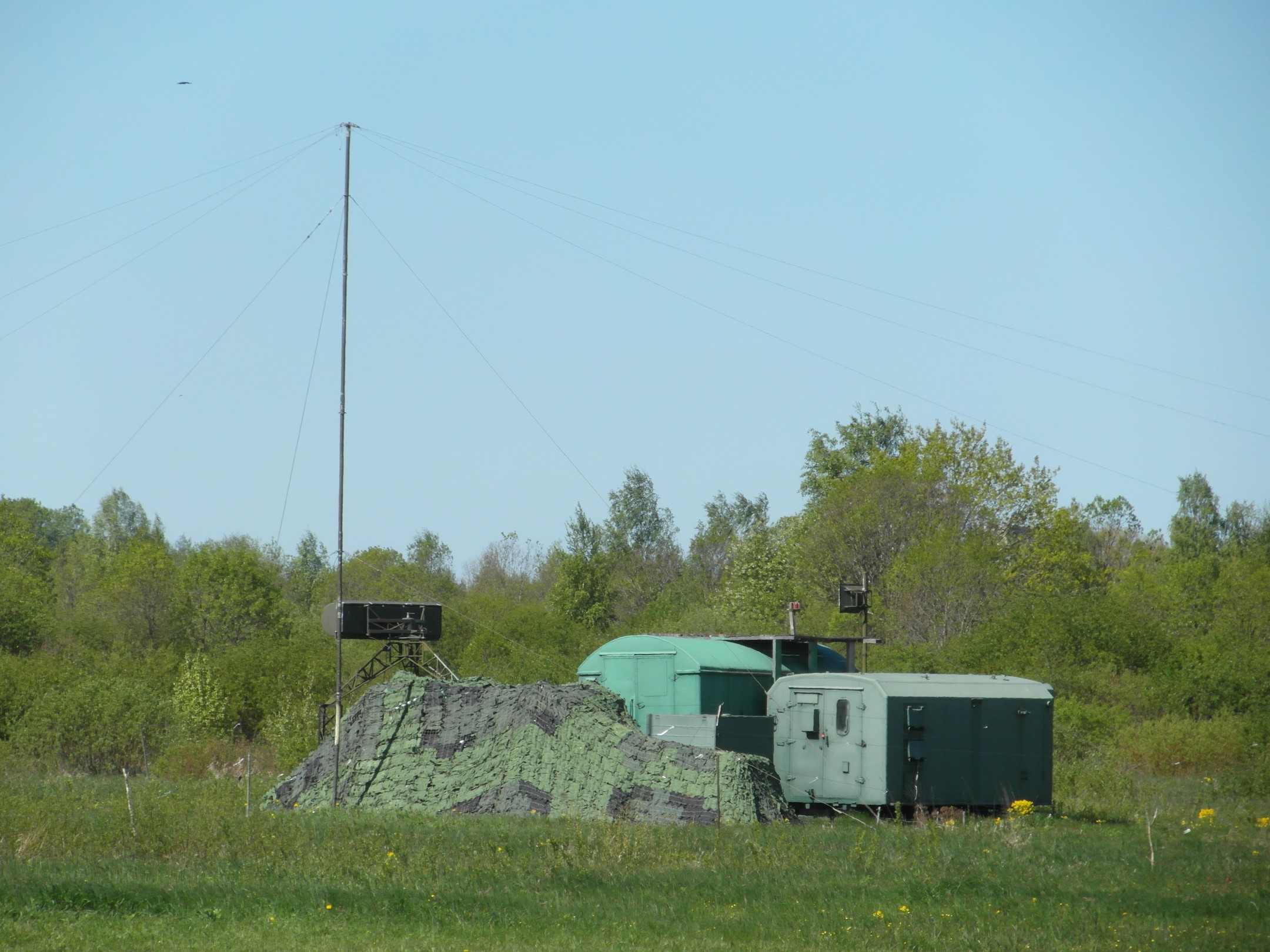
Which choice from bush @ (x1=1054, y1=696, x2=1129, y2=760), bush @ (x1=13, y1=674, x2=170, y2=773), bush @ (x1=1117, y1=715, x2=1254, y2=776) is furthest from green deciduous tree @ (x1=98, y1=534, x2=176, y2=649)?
bush @ (x1=1117, y1=715, x2=1254, y2=776)

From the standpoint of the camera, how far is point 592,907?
1321cm

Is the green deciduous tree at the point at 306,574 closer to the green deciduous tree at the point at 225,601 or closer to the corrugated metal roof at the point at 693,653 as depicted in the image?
the green deciduous tree at the point at 225,601

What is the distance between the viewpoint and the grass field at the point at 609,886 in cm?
1193

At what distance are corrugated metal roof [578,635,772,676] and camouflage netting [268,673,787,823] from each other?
1929 mm

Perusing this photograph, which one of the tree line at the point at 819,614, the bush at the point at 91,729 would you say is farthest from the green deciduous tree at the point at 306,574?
the bush at the point at 91,729

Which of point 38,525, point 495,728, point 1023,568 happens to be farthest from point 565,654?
point 38,525

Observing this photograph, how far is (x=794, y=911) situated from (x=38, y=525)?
12260 centimetres

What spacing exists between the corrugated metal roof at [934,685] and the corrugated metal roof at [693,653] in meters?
3.71

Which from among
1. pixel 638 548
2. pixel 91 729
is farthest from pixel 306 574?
pixel 91 729

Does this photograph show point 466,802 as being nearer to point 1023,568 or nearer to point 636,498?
point 1023,568

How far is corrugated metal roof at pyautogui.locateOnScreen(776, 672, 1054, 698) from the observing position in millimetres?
24016

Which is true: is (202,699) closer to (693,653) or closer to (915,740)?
(693,653)

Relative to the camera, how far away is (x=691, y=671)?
2855 centimetres

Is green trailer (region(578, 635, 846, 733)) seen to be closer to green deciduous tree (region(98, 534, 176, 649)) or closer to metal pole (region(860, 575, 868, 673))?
metal pole (region(860, 575, 868, 673))
